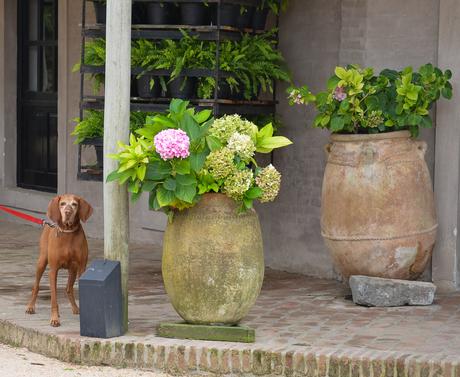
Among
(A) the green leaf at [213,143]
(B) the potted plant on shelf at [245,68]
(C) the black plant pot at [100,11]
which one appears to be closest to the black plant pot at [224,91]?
(B) the potted plant on shelf at [245,68]

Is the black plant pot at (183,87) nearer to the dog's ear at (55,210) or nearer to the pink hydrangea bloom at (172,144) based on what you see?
the dog's ear at (55,210)

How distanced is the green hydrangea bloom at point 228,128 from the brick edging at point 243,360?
121 cm

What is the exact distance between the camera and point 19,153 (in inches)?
535

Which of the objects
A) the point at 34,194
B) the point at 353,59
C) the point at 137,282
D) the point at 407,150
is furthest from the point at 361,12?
the point at 34,194

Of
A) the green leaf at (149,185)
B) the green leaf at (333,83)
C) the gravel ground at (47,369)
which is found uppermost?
the green leaf at (333,83)

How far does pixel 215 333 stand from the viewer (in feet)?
23.5

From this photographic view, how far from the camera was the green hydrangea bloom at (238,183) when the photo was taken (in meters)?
6.96

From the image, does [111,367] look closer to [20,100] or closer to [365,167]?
[365,167]

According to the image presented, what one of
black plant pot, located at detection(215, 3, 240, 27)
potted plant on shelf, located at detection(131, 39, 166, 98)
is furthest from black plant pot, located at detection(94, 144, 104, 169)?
black plant pot, located at detection(215, 3, 240, 27)

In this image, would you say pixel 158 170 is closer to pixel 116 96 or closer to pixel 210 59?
pixel 116 96

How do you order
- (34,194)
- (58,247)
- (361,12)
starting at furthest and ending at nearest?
(34,194), (361,12), (58,247)

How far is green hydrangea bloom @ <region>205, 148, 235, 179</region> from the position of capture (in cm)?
695

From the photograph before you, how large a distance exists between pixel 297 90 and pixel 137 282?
1.94 meters

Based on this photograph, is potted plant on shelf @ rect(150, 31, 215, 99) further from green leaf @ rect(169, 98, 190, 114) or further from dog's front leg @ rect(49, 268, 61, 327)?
dog's front leg @ rect(49, 268, 61, 327)
